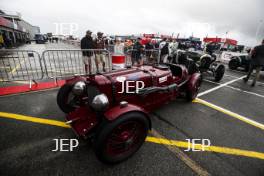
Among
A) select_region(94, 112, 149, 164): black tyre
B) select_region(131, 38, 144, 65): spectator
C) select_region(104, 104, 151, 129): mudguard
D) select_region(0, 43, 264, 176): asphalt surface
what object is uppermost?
select_region(131, 38, 144, 65): spectator

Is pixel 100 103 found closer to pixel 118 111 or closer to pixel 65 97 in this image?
pixel 118 111

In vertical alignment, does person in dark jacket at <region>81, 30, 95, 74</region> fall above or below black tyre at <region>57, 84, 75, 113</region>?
above

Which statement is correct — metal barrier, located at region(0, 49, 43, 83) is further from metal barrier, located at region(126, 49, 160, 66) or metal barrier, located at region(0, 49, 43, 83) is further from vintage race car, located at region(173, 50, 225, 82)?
vintage race car, located at region(173, 50, 225, 82)

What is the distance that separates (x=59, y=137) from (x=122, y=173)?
4.08 feet

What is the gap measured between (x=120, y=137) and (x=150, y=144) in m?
0.65

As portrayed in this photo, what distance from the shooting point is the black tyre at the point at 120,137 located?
164 cm

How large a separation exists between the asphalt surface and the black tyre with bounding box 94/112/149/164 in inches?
5.8

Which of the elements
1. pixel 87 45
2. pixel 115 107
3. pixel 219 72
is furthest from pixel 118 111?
pixel 219 72

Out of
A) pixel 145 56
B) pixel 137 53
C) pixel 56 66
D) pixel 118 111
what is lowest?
pixel 56 66

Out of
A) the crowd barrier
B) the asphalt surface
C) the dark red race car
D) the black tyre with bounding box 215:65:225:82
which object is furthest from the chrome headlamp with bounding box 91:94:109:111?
the black tyre with bounding box 215:65:225:82

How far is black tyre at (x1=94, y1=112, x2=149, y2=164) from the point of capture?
1635 mm

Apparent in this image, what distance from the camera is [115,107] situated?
1.86m

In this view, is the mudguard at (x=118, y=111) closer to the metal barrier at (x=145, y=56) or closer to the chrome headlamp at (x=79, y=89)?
the chrome headlamp at (x=79, y=89)

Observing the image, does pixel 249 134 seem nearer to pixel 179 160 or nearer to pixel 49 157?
pixel 179 160
